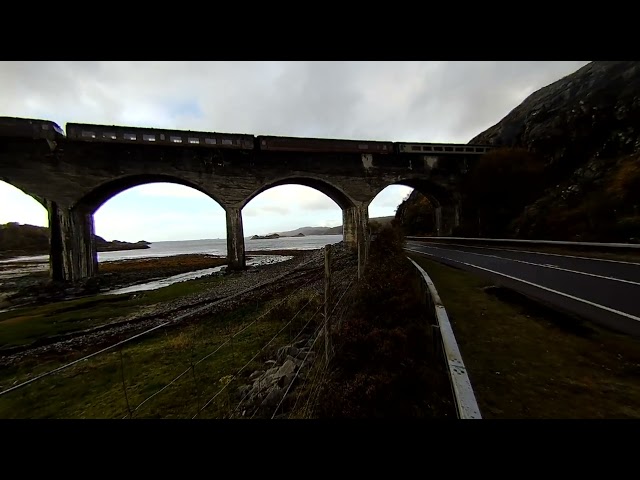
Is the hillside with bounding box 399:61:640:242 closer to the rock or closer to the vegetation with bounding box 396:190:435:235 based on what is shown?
the vegetation with bounding box 396:190:435:235

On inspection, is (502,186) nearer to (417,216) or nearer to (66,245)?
(417,216)

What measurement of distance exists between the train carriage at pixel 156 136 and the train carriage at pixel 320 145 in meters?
1.55

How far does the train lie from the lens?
1752cm

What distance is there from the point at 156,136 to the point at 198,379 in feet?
66.8

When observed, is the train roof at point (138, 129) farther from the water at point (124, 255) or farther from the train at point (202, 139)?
the water at point (124, 255)

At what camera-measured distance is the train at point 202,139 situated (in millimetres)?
17516

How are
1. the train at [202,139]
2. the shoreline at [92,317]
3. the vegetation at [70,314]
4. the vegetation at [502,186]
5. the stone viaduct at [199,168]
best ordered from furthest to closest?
the vegetation at [502,186] → the stone viaduct at [199,168] → the train at [202,139] → the vegetation at [70,314] → the shoreline at [92,317]

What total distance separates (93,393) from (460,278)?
35.8ft

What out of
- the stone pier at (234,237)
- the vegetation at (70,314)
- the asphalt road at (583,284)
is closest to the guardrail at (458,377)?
the asphalt road at (583,284)

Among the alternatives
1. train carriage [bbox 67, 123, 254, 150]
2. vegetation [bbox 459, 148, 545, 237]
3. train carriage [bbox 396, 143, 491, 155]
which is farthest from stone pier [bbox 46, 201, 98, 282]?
vegetation [bbox 459, 148, 545, 237]

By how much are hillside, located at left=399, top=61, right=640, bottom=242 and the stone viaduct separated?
421cm

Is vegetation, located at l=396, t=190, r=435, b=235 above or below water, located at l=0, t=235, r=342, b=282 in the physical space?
above

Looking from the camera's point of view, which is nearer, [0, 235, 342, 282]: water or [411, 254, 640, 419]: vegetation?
[411, 254, 640, 419]: vegetation
